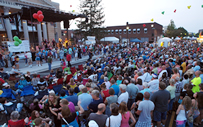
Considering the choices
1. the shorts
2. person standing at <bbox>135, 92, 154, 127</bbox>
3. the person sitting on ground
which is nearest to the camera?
the person sitting on ground

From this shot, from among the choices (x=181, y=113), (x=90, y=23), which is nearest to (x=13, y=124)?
(x=181, y=113)

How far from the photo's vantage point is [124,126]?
2814mm

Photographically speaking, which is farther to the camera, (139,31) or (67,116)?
(139,31)

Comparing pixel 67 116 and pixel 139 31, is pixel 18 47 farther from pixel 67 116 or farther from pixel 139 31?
pixel 139 31

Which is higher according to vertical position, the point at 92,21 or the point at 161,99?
the point at 92,21

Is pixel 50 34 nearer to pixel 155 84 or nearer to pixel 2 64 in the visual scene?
pixel 2 64

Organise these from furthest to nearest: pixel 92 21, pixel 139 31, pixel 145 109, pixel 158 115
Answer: pixel 139 31 < pixel 92 21 < pixel 158 115 < pixel 145 109

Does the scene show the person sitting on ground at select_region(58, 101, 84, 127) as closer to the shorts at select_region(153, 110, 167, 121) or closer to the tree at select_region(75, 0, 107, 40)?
the shorts at select_region(153, 110, 167, 121)

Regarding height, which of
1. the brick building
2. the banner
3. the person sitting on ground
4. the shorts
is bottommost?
the shorts

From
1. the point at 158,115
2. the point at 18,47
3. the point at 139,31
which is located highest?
the point at 139,31

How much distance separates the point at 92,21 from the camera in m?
35.1

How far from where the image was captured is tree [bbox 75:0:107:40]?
3519cm

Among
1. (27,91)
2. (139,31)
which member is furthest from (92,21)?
(27,91)

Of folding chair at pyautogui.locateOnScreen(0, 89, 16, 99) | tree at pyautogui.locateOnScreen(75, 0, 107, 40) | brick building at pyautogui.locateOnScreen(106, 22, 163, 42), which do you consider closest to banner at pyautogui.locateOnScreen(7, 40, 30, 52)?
folding chair at pyautogui.locateOnScreen(0, 89, 16, 99)
